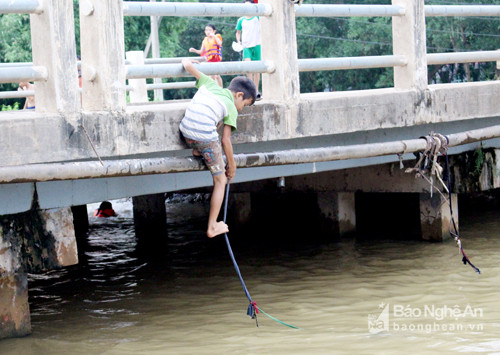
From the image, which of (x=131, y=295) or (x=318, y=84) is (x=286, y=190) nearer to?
(x=131, y=295)

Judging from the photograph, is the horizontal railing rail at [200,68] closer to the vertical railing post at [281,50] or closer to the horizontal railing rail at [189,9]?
the vertical railing post at [281,50]

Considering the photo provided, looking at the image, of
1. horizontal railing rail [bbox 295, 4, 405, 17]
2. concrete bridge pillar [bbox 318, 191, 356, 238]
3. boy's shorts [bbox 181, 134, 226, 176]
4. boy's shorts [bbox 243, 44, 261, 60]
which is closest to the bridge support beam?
boy's shorts [bbox 181, 134, 226, 176]

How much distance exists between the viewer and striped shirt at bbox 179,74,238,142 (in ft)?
18.3

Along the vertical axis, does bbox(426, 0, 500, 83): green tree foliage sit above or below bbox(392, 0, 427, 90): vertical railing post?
above

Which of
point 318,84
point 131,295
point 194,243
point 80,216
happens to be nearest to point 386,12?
point 131,295

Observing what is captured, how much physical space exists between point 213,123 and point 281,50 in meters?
1.36

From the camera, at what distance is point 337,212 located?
10.4m

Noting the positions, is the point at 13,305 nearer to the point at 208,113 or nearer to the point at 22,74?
the point at 22,74

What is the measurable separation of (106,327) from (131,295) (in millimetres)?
1288

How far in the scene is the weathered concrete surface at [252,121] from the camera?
199 inches

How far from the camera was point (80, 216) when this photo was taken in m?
13.4

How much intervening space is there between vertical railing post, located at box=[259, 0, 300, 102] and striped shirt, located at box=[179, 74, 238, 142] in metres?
0.97

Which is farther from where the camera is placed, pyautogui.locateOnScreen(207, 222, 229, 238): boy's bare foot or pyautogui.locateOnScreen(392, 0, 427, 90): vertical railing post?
pyautogui.locateOnScreen(392, 0, 427, 90): vertical railing post

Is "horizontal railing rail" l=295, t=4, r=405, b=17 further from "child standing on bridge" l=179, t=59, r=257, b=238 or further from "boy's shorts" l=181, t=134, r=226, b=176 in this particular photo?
"boy's shorts" l=181, t=134, r=226, b=176
